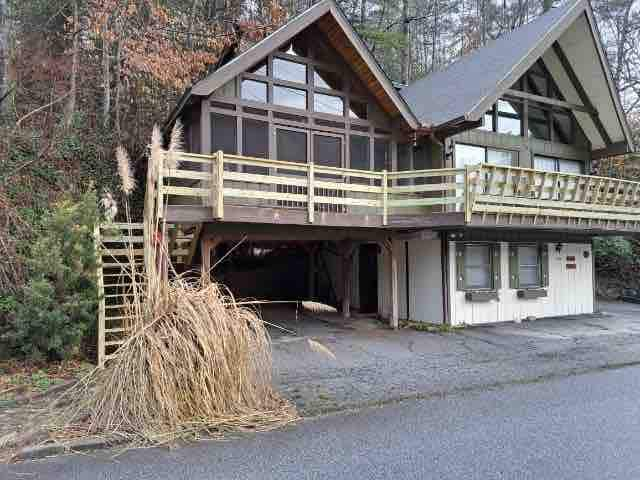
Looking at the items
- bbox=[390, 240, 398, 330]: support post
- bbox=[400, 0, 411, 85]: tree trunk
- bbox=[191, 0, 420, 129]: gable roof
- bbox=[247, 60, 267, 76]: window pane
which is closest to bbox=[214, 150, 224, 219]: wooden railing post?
bbox=[191, 0, 420, 129]: gable roof

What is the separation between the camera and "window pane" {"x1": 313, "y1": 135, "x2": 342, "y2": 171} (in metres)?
11.7

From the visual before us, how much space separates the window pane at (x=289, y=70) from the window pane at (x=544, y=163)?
25.1 feet

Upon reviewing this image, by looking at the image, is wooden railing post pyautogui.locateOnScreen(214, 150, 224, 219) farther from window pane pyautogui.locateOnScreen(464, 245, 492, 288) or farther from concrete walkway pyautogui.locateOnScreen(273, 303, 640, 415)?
window pane pyautogui.locateOnScreen(464, 245, 492, 288)

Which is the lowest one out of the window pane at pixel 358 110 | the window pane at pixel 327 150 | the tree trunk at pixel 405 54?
the window pane at pixel 327 150

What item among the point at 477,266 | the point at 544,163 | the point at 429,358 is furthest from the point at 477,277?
the point at 544,163

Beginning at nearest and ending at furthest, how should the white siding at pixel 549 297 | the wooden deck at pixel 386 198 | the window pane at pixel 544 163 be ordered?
the wooden deck at pixel 386 198 → the white siding at pixel 549 297 → the window pane at pixel 544 163

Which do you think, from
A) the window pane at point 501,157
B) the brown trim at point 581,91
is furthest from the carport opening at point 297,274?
the brown trim at point 581,91

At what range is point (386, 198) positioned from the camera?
10.4m

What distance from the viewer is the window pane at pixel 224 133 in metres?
10.5

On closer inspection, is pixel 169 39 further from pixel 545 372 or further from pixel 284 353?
pixel 545 372

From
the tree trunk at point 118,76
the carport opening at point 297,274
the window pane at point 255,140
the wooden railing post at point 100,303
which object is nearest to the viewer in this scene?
the wooden railing post at point 100,303

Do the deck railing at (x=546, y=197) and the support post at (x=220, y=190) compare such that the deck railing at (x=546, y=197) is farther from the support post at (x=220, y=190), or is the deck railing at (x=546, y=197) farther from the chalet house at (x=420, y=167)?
the support post at (x=220, y=190)

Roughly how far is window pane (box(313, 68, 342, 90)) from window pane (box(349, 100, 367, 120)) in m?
0.56

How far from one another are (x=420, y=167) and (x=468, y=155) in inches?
54.3
